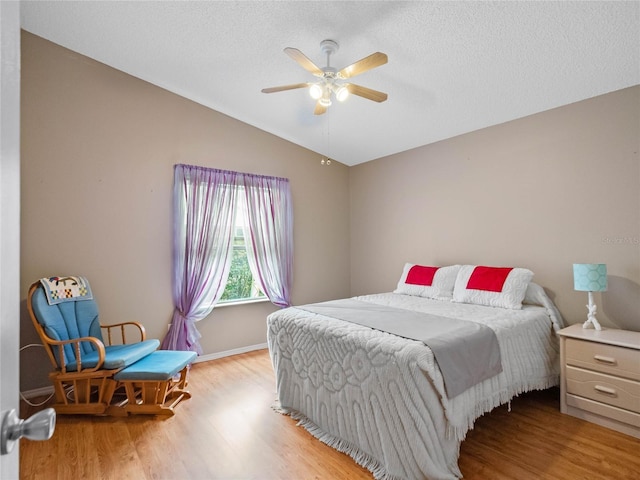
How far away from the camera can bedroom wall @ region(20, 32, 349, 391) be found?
2.98 meters

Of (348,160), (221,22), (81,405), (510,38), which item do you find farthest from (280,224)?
(510,38)

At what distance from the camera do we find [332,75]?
2.32 meters

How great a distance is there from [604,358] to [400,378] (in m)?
1.64

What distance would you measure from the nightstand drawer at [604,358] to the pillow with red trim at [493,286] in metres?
0.48

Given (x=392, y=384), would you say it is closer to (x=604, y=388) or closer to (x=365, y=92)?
(x=604, y=388)

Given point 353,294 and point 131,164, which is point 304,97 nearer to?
point 131,164

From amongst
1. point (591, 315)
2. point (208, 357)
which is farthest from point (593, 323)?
point (208, 357)

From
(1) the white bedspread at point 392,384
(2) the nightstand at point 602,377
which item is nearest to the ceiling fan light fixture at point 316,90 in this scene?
(1) the white bedspread at point 392,384

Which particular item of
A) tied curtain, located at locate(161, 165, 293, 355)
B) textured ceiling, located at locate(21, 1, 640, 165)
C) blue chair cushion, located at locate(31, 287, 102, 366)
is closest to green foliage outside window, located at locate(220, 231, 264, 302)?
tied curtain, located at locate(161, 165, 293, 355)

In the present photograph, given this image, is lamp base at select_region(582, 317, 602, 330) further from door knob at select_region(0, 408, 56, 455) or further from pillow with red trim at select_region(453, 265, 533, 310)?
door knob at select_region(0, 408, 56, 455)

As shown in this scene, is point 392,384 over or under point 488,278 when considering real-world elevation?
under

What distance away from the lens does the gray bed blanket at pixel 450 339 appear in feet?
6.15

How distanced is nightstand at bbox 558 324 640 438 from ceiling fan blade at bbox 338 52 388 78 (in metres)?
2.37

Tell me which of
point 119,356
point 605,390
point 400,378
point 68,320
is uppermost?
point 68,320
